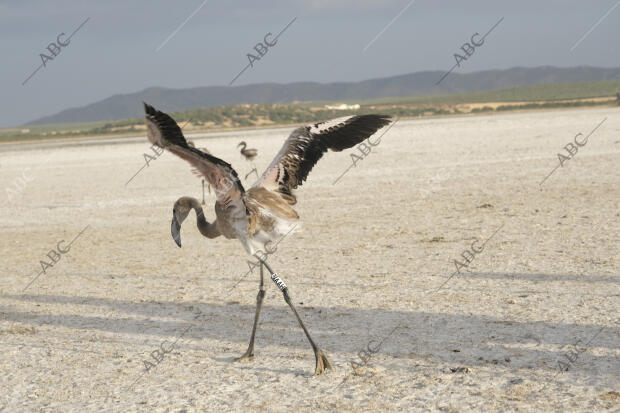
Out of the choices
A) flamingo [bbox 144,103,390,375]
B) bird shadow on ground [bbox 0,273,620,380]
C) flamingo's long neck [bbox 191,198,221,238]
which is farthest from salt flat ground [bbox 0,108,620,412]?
flamingo's long neck [bbox 191,198,221,238]

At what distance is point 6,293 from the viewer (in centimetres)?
922

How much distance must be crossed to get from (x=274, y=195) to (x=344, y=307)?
7.04 ft

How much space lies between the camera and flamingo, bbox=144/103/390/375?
5566 mm

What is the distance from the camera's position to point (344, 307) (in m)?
7.65

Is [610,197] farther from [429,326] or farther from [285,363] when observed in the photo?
[285,363]

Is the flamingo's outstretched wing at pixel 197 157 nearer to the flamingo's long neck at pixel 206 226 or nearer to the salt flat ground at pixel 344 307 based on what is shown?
the flamingo's long neck at pixel 206 226

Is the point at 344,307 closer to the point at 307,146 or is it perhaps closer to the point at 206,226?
the point at 206,226

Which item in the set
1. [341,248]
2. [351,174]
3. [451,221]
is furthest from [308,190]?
[341,248]

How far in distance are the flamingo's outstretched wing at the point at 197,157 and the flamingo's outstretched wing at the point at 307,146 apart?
635mm

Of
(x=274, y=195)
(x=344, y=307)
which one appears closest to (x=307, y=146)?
(x=274, y=195)

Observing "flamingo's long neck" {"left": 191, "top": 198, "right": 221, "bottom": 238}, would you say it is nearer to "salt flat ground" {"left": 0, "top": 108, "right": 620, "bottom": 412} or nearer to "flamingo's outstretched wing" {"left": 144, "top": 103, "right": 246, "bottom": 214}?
"flamingo's outstretched wing" {"left": 144, "top": 103, "right": 246, "bottom": 214}

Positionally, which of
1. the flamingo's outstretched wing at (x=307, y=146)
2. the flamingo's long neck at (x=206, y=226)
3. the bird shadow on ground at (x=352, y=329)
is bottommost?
the bird shadow on ground at (x=352, y=329)

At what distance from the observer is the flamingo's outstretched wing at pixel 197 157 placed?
14.7 feet

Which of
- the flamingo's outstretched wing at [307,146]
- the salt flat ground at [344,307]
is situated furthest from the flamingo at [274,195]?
the salt flat ground at [344,307]
